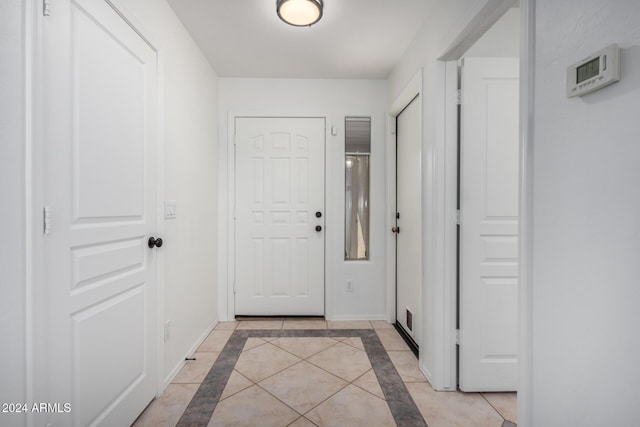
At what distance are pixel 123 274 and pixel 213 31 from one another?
1803 mm

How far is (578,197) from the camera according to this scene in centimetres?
88

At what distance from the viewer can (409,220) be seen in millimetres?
2537

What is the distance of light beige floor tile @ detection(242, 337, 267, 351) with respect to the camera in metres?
2.39

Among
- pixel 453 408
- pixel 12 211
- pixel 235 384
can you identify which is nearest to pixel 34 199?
pixel 12 211

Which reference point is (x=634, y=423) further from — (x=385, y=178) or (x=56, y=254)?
(x=385, y=178)

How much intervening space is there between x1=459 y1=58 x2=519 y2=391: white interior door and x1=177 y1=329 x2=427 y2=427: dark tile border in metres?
0.53

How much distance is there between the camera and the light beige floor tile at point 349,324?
9.23 ft

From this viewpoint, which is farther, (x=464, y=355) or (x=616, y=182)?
(x=464, y=355)

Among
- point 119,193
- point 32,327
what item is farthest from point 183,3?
point 32,327

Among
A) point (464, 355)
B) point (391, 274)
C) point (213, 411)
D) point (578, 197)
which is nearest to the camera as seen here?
point (578, 197)

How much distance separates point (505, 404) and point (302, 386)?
117 centimetres

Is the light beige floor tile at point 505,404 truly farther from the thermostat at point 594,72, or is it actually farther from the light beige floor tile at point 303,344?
the thermostat at point 594,72

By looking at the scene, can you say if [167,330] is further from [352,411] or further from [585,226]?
[585,226]

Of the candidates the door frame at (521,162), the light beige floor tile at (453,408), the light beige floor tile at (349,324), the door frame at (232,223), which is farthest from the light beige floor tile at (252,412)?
the door frame at (232,223)
